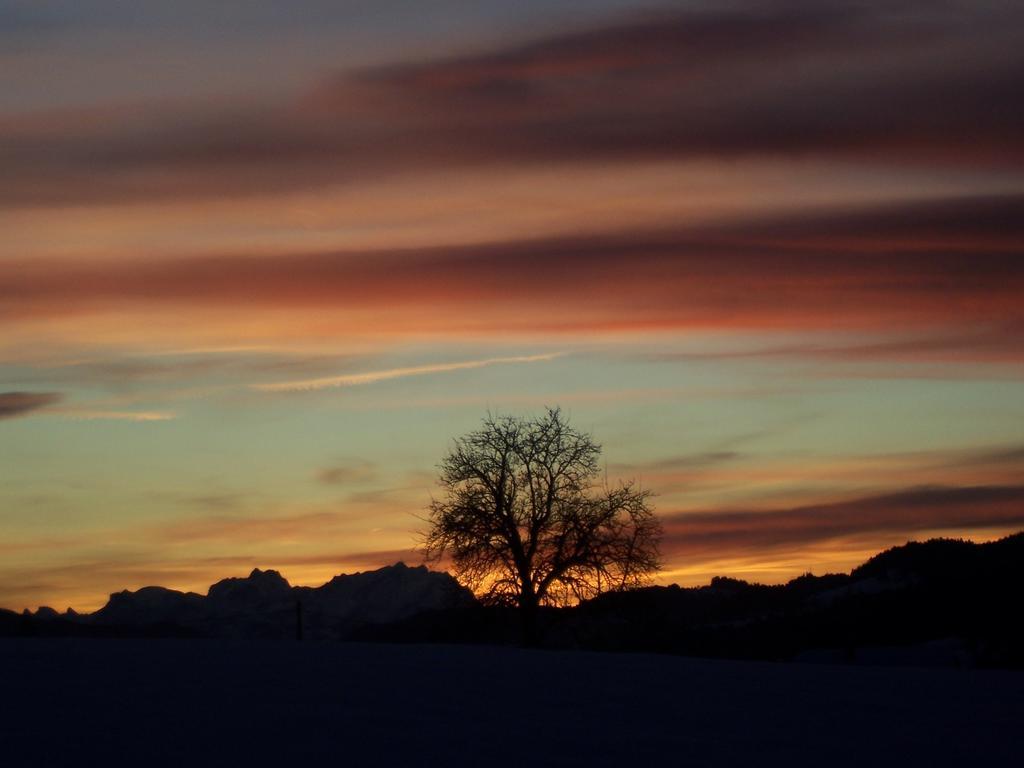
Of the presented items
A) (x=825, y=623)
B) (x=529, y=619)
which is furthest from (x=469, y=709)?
(x=825, y=623)

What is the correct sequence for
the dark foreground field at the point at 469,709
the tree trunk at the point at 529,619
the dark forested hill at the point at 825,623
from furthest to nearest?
the tree trunk at the point at 529,619, the dark forested hill at the point at 825,623, the dark foreground field at the point at 469,709

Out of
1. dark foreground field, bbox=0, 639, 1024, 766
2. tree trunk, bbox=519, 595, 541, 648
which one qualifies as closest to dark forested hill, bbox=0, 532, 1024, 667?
tree trunk, bbox=519, 595, 541, 648

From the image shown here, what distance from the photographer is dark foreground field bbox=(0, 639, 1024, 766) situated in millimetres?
12406

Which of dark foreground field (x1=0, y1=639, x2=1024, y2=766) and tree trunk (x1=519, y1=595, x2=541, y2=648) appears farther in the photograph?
tree trunk (x1=519, y1=595, x2=541, y2=648)

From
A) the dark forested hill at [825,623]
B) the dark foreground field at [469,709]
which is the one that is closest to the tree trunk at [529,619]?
→ the dark forested hill at [825,623]

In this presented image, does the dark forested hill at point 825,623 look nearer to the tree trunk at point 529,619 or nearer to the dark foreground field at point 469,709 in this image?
the tree trunk at point 529,619

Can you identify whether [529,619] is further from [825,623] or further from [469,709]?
[469,709]

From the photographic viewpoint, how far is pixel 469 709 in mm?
15094

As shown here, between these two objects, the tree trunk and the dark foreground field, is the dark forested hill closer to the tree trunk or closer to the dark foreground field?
the tree trunk

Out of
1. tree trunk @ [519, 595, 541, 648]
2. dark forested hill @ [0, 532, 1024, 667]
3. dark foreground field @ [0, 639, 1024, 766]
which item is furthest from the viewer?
tree trunk @ [519, 595, 541, 648]

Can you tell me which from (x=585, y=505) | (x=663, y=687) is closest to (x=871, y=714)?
(x=663, y=687)

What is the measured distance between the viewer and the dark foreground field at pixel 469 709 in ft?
40.7

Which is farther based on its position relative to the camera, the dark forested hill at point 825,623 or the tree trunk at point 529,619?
the tree trunk at point 529,619

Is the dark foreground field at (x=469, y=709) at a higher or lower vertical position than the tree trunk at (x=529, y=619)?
lower
